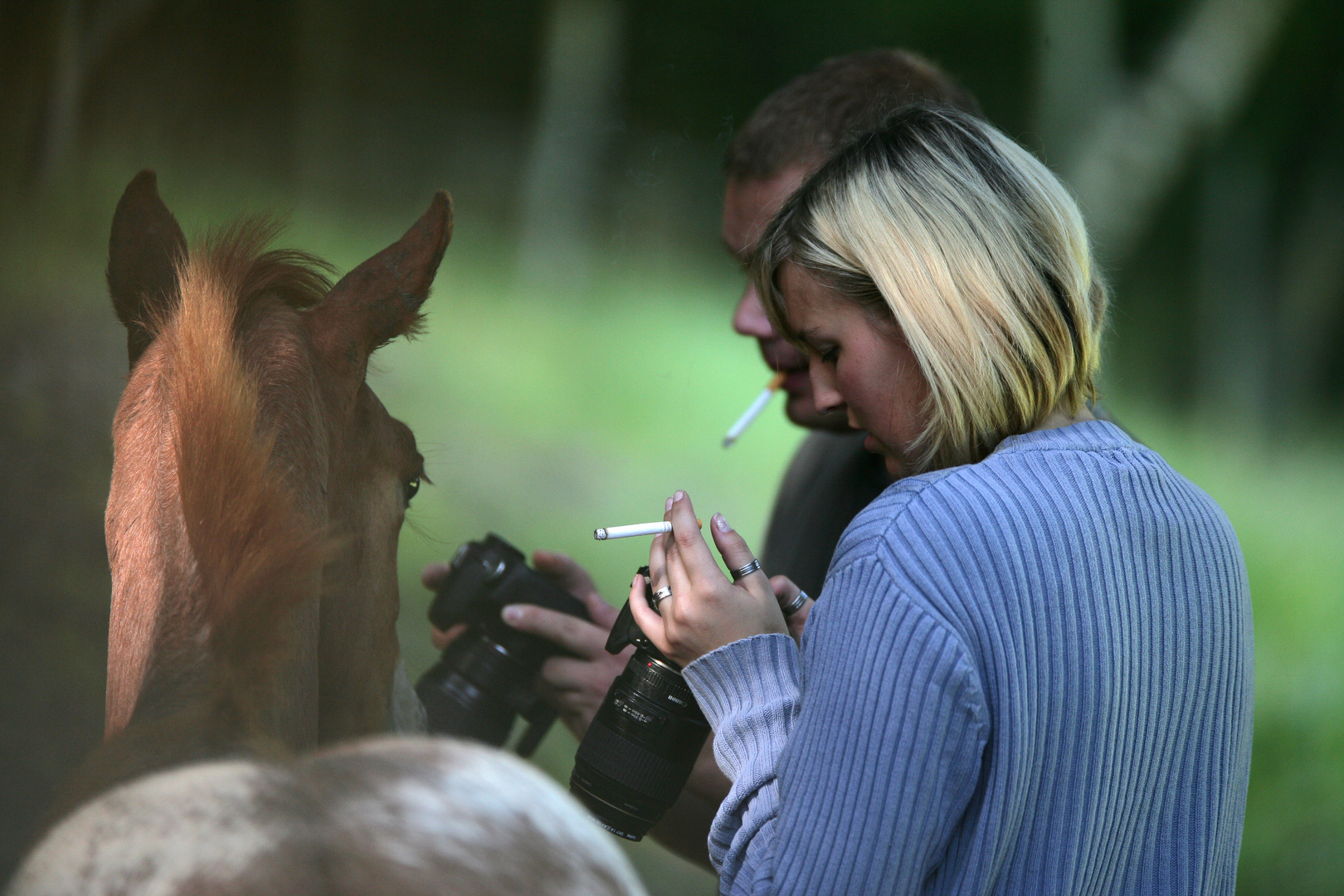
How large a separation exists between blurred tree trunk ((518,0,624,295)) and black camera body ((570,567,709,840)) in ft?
1.51

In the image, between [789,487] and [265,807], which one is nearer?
[265,807]

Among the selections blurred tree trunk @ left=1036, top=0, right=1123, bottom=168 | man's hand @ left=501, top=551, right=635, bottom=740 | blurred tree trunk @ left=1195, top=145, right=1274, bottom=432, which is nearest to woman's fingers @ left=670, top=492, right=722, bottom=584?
man's hand @ left=501, top=551, right=635, bottom=740

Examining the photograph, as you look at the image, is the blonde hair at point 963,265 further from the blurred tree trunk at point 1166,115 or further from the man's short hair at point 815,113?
the blurred tree trunk at point 1166,115

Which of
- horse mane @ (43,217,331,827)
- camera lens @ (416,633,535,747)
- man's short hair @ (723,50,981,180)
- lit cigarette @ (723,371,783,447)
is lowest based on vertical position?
camera lens @ (416,633,535,747)

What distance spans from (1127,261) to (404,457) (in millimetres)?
1826

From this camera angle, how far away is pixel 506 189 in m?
1.00

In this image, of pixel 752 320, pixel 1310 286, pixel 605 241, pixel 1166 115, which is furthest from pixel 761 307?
pixel 1310 286

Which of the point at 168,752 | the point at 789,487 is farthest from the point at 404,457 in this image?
the point at 789,487

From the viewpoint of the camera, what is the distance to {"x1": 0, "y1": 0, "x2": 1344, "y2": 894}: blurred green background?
70 centimetres

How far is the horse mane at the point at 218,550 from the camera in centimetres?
53

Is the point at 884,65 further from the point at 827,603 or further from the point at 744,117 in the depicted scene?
the point at 827,603

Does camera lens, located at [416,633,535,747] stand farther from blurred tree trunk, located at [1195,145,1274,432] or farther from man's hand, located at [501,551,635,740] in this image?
blurred tree trunk, located at [1195,145,1274,432]

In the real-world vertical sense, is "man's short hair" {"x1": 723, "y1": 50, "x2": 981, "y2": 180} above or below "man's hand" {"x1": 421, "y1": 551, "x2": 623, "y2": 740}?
above

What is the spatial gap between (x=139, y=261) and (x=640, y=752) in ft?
1.78
